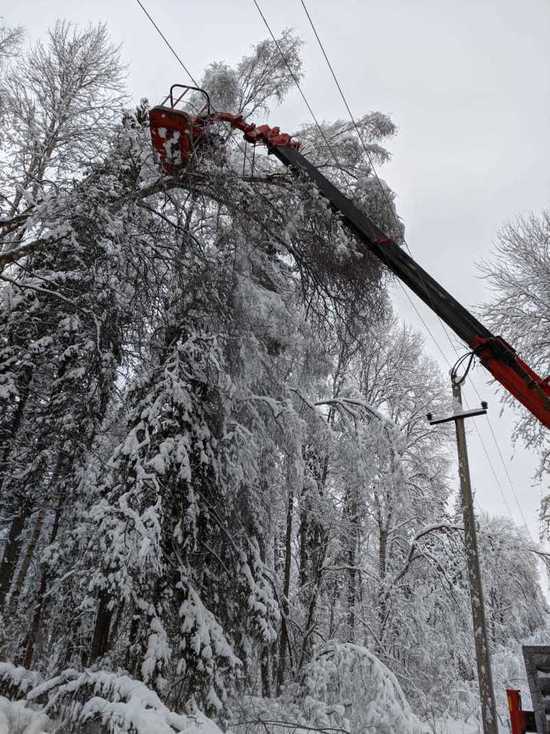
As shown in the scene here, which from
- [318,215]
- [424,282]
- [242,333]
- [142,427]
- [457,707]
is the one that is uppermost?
[424,282]

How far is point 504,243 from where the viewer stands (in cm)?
1194

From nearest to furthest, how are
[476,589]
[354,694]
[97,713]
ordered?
[97,713], [476,589], [354,694]

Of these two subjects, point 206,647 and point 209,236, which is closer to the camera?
point 206,647

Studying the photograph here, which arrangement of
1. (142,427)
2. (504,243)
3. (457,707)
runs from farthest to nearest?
1. (504,243)
2. (457,707)
3. (142,427)

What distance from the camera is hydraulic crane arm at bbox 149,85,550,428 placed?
16.5ft

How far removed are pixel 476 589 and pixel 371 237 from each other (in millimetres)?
5146

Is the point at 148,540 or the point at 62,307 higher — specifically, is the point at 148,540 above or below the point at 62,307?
below

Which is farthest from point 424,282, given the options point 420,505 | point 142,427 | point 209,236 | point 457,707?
point 457,707

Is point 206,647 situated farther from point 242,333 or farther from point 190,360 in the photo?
point 242,333

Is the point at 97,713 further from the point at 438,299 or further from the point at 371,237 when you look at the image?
the point at 438,299

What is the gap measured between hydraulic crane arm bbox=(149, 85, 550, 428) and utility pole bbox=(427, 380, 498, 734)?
1444mm

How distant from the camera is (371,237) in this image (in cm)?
613

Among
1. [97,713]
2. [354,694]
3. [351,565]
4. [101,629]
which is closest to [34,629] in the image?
[101,629]

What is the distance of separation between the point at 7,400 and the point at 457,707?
11202mm
